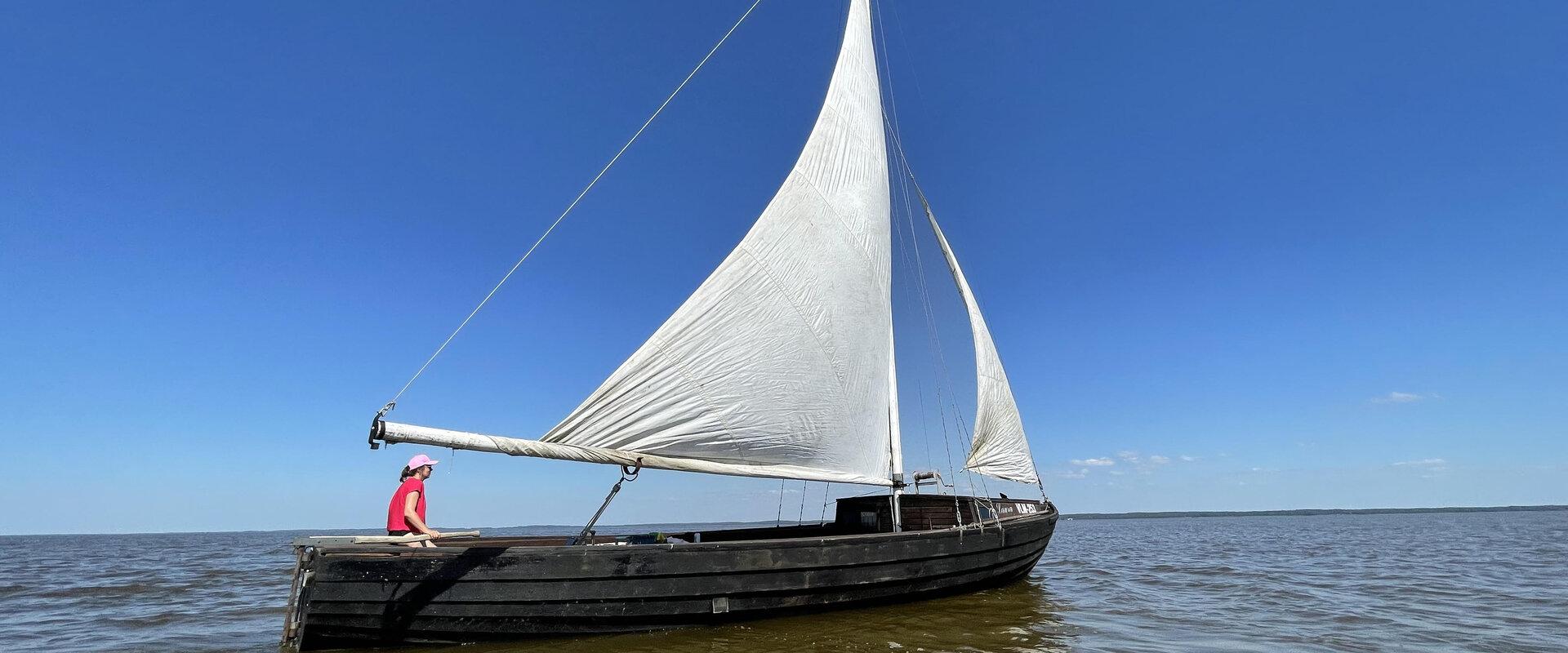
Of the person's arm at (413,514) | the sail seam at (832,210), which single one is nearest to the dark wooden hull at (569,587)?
the person's arm at (413,514)

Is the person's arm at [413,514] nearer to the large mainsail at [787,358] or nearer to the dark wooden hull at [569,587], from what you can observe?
the dark wooden hull at [569,587]

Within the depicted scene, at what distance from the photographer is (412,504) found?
322 inches

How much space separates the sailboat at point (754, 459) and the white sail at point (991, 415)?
1.94 metres

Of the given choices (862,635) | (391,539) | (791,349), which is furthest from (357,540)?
(862,635)

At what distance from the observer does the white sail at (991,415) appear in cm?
1544

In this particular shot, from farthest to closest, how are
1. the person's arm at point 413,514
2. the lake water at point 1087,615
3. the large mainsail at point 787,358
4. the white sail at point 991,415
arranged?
1. the white sail at point 991,415
2. the large mainsail at point 787,358
3. the lake water at point 1087,615
4. the person's arm at point 413,514

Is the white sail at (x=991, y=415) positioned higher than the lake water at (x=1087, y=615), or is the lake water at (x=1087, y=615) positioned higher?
the white sail at (x=991, y=415)

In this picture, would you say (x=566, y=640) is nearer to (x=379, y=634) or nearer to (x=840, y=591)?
(x=379, y=634)

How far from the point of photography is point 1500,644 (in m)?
8.16

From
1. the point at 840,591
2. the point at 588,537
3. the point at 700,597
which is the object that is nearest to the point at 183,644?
the point at 588,537

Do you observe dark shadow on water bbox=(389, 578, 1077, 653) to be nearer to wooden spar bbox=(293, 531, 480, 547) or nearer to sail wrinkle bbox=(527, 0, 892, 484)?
wooden spar bbox=(293, 531, 480, 547)

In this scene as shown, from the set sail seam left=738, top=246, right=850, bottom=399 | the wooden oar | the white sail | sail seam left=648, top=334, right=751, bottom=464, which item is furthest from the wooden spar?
the white sail

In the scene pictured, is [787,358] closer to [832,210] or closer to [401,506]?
[832,210]

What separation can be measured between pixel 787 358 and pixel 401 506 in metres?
5.28
